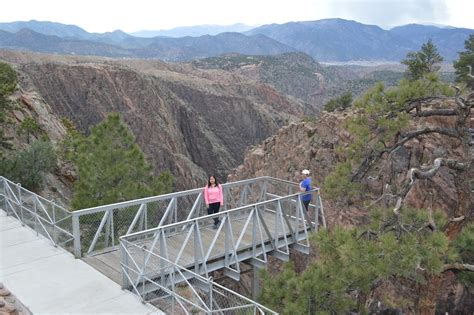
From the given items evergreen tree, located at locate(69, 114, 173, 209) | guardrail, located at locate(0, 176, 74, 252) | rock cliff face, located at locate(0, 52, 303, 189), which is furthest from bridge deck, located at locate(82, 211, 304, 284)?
rock cliff face, located at locate(0, 52, 303, 189)

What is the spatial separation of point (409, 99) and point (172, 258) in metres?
5.94

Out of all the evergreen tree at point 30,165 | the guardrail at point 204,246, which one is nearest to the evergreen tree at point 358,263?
the guardrail at point 204,246

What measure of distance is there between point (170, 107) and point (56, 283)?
2292 inches

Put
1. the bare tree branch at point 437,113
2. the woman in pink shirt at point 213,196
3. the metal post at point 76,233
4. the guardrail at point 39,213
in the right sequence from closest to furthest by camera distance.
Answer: the bare tree branch at point 437,113 < the metal post at point 76,233 < the guardrail at point 39,213 < the woman in pink shirt at point 213,196

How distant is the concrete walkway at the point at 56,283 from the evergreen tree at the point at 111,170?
4.68 metres

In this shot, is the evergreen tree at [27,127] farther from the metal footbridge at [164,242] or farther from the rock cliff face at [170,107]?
the rock cliff face at [170,107]

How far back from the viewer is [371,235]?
841cm

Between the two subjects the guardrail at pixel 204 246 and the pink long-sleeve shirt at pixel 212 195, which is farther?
the pink long-sleeve shirt at pixel 212 195

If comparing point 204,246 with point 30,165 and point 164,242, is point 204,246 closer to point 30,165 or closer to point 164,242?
point 164,242

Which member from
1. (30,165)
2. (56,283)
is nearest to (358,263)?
(56,283)

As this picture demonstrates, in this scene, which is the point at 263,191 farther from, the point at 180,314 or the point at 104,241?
the point at 180,314

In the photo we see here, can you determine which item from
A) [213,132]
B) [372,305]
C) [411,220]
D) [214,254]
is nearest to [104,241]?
[214,254]

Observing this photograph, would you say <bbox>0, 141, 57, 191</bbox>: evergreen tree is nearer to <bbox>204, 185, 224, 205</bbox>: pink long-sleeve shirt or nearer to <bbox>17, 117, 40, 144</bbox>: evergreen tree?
<bbox>17, 117, 40, 144</bbox>: evergreen tree

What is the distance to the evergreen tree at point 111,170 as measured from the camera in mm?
Answer: 15734
